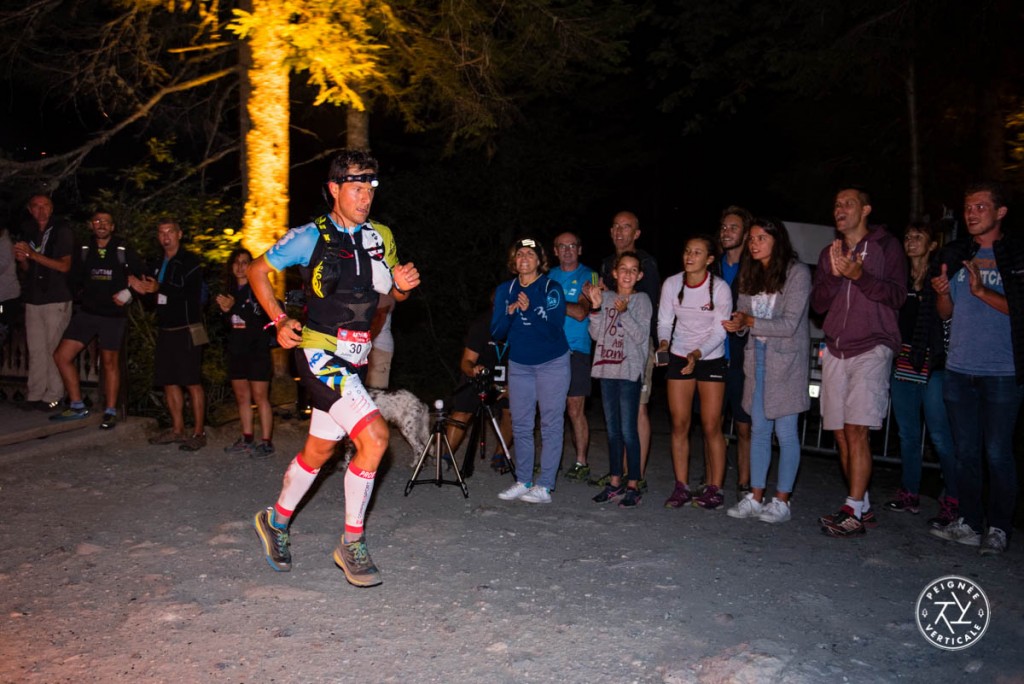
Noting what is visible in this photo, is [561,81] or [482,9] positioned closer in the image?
[482,9]

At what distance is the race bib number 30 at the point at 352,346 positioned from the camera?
5.26m

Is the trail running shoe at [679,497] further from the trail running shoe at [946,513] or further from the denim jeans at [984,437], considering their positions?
the denim jeans at [984,437]

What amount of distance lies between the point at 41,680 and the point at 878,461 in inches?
302

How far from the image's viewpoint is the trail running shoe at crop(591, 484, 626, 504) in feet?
24.3

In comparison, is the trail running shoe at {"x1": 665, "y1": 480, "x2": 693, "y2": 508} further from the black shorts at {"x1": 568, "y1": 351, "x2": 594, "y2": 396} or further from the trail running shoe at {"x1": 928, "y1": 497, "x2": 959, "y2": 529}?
the trail running shoe at {"x1": 928, "y1": 497, "x2": 959, "y2": 529}

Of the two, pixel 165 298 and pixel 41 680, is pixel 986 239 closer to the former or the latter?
pixel 41 680

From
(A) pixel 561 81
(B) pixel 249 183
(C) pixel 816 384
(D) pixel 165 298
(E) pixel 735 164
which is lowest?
(C) pixel 816 384

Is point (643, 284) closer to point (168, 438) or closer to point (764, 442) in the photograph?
point (764, 442)

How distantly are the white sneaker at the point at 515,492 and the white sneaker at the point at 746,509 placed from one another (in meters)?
1.63

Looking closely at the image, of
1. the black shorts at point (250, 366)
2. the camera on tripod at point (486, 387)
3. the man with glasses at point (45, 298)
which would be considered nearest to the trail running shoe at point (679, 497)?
the camera on tripod at point (486, 387)

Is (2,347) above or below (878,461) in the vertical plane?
above

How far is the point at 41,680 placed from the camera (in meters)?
3.94

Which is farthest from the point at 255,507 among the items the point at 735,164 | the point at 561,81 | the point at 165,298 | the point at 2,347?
the point at 735,164

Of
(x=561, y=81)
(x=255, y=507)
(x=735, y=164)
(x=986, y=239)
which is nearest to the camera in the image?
(x=986, y=239)
